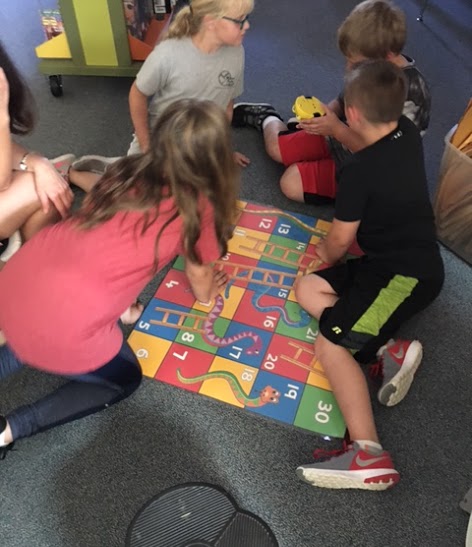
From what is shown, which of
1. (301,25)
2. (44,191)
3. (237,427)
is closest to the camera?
(237,427)

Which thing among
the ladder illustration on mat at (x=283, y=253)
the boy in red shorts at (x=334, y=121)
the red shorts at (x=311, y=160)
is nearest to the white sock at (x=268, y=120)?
the boy in red shorts at (x=334, y=121)

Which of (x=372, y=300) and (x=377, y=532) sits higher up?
(x=372, y=300)

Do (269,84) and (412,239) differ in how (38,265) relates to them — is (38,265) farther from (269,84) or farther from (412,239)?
(269,84)

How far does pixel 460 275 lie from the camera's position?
1520 mm

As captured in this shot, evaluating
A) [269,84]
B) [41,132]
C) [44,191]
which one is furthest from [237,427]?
[269,84]

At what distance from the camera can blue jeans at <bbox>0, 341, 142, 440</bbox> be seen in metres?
1.11

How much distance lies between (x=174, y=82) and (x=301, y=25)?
1.28 metres

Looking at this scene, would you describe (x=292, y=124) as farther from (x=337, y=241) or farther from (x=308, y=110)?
(x=337, y=241)

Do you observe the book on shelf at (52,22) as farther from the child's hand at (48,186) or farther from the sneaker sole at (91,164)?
the child's hand at (48,186)

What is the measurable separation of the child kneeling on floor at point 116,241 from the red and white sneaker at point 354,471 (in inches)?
19.1

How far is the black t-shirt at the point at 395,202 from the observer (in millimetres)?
1174

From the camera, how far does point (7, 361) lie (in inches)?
45.8

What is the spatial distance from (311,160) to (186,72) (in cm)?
52

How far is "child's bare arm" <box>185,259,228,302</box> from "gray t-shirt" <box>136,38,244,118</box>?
54 centimetres
